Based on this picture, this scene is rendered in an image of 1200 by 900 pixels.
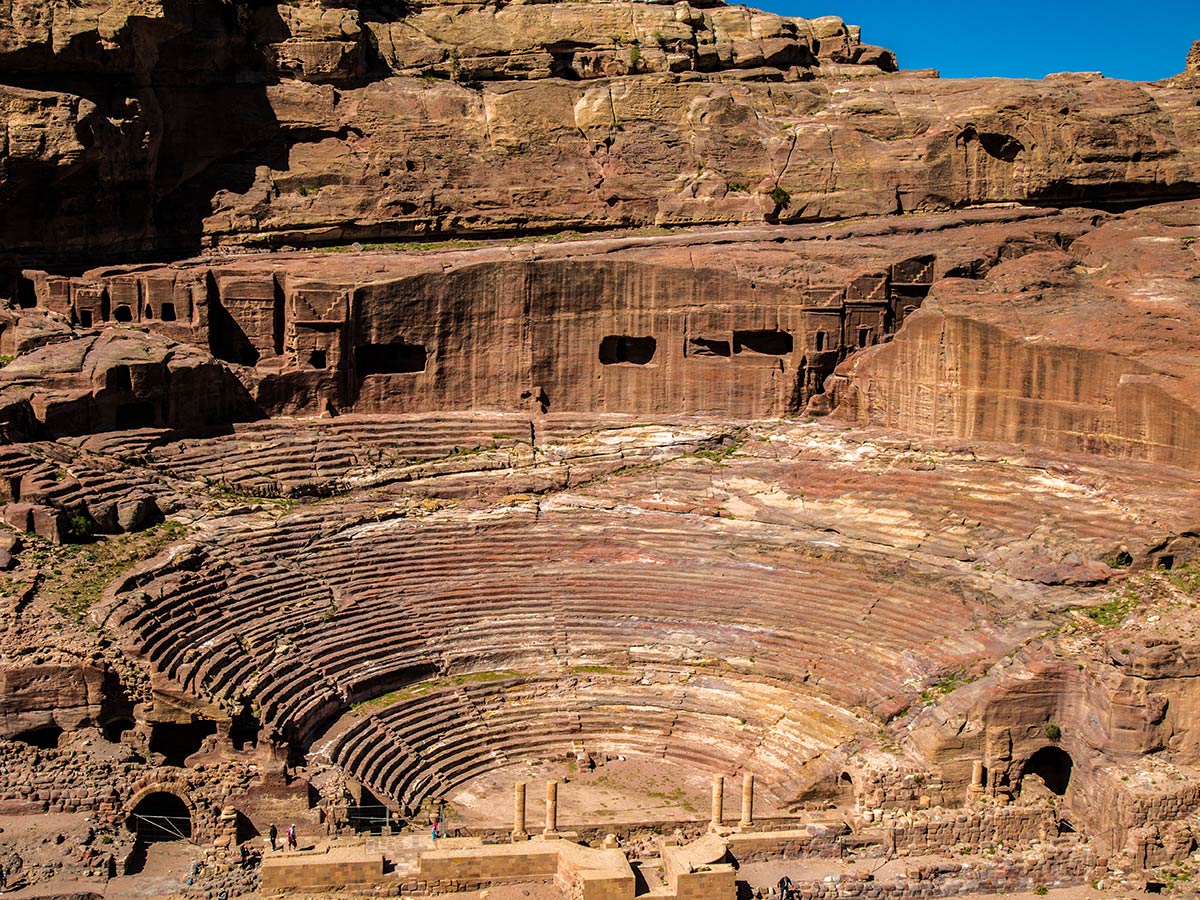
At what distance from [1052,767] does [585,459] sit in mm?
11618

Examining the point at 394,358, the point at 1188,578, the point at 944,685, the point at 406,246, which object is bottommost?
the point at 944,685

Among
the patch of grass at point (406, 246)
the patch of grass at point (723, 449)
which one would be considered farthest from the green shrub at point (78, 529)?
the patch of grass at point (723, 449)

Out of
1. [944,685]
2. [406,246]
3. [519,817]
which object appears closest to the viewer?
[519,817]

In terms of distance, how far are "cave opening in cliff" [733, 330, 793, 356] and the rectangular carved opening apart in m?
0.26

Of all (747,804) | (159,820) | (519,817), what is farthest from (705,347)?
(159,820)

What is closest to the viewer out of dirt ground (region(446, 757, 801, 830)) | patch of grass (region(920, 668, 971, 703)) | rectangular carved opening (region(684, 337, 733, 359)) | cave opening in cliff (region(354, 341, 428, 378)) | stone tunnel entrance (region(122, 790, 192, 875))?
stone tunnel entrance (region(122, 790, 192, 875))

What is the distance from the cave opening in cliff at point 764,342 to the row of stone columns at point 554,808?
1269cm

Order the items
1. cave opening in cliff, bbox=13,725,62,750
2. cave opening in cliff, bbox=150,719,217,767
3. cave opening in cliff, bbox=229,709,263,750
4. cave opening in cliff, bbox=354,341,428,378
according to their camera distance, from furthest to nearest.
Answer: cave opening in cliff, bbox=354,341,428,378, cave opening in cliff, bbox=150,719,217,767, cave opening in cliff, bbox=229,709,263,750, cave opening in cliff, bbox=13,725,62,750

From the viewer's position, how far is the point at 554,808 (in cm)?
2380

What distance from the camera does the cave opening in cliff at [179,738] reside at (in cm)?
2506

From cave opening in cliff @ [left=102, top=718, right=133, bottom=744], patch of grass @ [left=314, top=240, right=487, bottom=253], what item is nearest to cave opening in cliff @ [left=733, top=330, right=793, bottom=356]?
patch of grass @ [left=314, top=240, right=487, bottom=253]

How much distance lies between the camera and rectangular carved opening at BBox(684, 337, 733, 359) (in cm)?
3431

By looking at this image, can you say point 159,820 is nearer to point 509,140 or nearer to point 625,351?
point 625,351

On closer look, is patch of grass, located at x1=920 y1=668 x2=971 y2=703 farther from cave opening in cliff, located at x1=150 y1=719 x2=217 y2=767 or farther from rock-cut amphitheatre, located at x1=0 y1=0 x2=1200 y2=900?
cave opening in cliff, located at x1=150 y1=719 x2=217 y2=767
